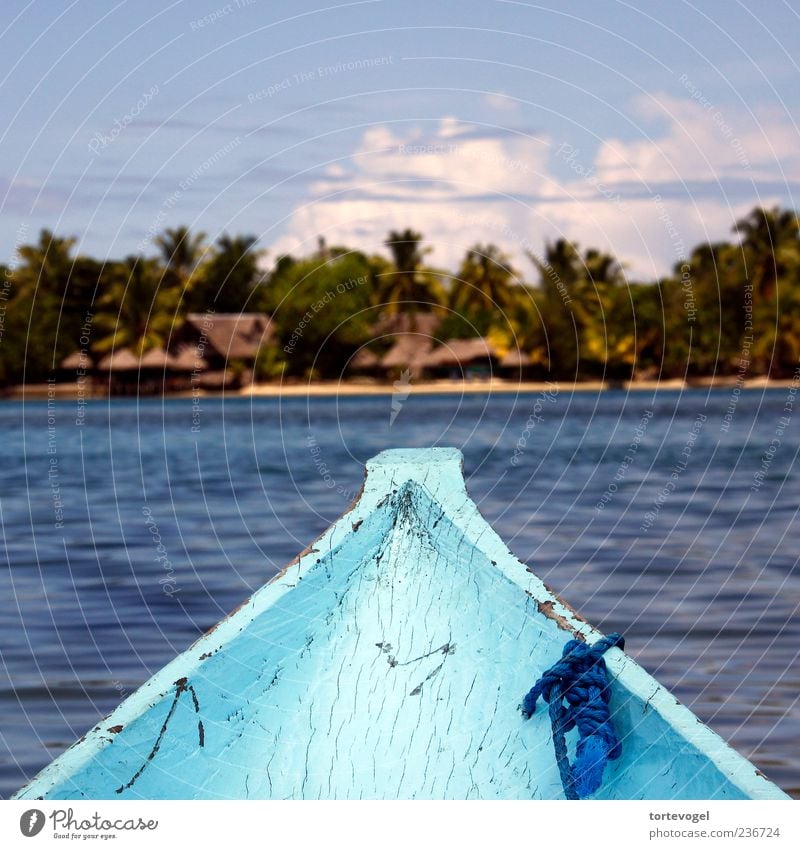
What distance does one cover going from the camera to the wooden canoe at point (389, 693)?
3.37m

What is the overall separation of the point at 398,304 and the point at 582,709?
163 feet

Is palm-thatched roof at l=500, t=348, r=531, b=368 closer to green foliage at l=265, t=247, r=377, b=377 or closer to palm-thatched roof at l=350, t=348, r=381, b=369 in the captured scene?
palm-thatched roof at l=350, t=348, r=381, b=369

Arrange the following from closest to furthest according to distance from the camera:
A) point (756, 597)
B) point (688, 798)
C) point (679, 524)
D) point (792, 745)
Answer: point (688, 798), point (792, 745), point (756, 597), point (679, 524)

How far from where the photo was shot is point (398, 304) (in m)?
52.8

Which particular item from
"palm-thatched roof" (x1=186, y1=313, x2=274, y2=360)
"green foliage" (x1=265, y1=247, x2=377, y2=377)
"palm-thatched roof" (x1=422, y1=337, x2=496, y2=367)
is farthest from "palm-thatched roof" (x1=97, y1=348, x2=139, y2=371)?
"palm-thatched roof" (x1=422, y1=337, x2=496, y2=367)

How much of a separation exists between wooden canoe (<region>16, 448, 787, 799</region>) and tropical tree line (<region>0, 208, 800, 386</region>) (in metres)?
42.5

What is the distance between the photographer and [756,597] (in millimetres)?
8211

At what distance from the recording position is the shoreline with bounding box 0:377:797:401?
5712 centimetres

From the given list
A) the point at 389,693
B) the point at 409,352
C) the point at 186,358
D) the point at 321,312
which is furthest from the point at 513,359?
the point at 389,693

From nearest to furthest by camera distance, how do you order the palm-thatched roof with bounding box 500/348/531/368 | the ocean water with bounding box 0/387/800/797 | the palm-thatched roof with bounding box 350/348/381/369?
the ocean water with bounding box 0/387/800/797
the palm-thatched roof with bounding box 350/348/381/369
the palm-thatched roof with bounding box 500/348/531/368

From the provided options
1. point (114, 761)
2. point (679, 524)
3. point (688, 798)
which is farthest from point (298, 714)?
point (679, 524)

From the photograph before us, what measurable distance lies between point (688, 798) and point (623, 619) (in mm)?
4479

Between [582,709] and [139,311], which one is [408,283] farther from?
[582,709]
